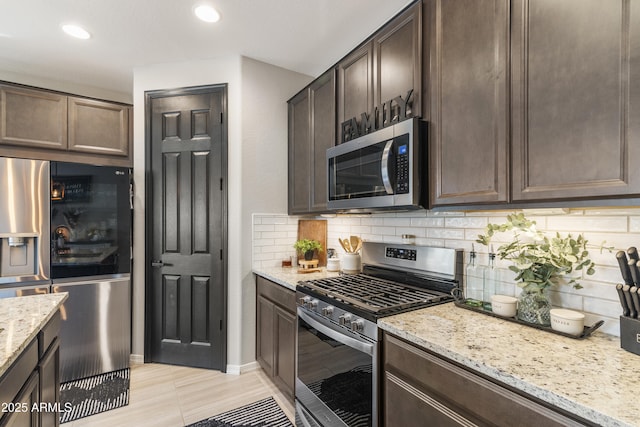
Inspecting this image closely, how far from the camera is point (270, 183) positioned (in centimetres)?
286

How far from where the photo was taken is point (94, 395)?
2.33 m

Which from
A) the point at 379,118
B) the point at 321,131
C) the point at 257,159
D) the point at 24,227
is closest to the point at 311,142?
the point at 321,131

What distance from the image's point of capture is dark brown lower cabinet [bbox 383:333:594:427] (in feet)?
2.88

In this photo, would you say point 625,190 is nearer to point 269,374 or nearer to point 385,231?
point 385,231

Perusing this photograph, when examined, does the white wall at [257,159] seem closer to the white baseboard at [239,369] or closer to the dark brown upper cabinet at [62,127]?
the white baseboard at [239,369]

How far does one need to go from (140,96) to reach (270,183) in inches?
56.9

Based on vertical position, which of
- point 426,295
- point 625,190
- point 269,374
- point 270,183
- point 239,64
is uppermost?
point 239,64

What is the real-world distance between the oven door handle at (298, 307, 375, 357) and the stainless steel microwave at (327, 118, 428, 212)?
2.32 ft

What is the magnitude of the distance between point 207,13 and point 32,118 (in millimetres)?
1957

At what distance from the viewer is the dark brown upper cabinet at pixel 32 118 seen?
265 cm

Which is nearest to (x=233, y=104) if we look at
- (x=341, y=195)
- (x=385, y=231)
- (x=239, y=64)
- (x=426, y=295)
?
(x=239, y=64)

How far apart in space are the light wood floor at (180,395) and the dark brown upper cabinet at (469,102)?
189 cm

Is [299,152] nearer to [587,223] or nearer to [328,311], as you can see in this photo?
[328,311]

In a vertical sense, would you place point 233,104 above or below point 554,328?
above
